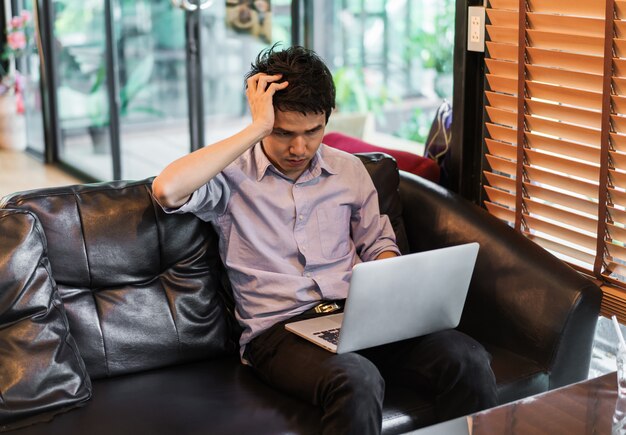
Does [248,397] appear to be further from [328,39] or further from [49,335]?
[328,39]

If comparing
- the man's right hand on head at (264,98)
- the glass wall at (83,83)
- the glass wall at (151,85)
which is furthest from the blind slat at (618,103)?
the glass wall at (83,83)

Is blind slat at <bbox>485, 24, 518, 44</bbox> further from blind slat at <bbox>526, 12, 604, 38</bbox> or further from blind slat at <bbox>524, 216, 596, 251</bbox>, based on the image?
blind slat at <bbox>524, 216, 596, 251</bbox>

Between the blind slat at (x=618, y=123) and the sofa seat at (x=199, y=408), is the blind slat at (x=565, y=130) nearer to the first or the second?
the blind slat at (x=618, y=123)

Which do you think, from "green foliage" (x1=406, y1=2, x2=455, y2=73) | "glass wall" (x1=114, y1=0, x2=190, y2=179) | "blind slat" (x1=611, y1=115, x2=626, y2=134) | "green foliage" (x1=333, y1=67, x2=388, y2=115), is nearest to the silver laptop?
"blind slat" (x1=611, y1=115, x2=626, y2=134)

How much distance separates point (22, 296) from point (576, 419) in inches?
49.2

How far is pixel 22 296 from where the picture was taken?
211cm

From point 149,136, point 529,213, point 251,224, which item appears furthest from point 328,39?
point 251,224

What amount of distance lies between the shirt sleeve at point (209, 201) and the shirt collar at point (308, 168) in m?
0.10

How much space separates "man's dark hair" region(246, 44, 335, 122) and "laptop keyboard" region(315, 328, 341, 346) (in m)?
0.54

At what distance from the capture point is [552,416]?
1.91 m

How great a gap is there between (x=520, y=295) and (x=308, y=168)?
66 centimetres

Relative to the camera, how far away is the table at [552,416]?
6.01 ft

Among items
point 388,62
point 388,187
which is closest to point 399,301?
point 388,187

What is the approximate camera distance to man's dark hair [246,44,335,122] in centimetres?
229
